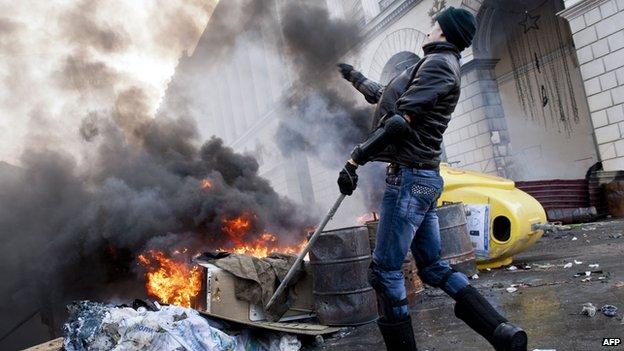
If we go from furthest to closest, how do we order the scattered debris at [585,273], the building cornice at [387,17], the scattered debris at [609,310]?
the building cornice at [387,17], the scattered debris at [585,273], the scattered debris at [609,310]

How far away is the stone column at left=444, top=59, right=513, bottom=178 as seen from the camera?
1123cm

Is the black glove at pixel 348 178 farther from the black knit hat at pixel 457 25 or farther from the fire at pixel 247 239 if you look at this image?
the fire at pixel 247 239

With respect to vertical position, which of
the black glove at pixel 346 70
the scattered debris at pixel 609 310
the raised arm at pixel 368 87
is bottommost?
the scattered debris at pixel 609 310

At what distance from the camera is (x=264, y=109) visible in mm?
24703

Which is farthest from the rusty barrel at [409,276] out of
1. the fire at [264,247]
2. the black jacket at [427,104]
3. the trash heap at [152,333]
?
the fire at [264,247]

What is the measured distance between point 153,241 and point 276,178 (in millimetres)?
16521

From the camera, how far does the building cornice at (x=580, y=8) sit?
27.7ft

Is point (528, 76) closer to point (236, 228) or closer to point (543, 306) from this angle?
point (236, 228)

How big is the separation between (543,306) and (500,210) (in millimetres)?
1838

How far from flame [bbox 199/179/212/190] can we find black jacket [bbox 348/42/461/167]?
21.1ft

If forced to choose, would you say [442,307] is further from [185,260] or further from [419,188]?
[185,260]

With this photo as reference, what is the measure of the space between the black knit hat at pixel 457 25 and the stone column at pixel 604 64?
7659 mm

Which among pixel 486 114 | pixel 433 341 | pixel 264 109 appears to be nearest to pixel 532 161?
pixel 486 114

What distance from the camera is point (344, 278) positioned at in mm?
4121
